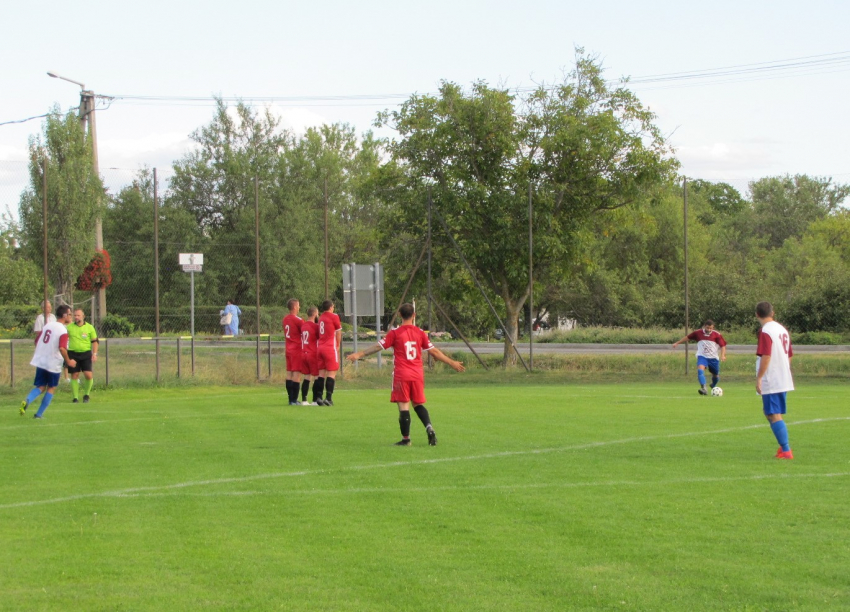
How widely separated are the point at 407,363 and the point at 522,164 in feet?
63.0

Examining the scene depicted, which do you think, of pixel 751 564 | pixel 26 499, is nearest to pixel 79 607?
pixel 26 499

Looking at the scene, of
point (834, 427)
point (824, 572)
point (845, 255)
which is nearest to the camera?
point (824, 572)

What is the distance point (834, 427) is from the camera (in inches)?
526

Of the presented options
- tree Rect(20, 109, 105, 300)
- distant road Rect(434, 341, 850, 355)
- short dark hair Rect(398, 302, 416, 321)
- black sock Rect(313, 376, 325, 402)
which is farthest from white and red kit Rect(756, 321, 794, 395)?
distant road Rect(434, 341, 850, 355)

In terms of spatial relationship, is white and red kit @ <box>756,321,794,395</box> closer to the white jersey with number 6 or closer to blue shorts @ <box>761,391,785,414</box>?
blue shorts @ <box>761,391,785,414</box>

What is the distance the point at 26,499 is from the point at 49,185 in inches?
788

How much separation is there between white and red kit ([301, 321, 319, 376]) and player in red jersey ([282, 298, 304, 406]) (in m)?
0.11

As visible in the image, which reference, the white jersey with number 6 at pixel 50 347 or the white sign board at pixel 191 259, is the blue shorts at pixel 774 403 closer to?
the white jersey with number 6 at pixel 50 347

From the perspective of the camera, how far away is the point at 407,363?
39.2 ft

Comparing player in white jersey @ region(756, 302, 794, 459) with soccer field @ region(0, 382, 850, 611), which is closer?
soccer field @ region(0, 382, 850, 611)

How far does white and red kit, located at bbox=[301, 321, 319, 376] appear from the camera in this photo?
1762cm

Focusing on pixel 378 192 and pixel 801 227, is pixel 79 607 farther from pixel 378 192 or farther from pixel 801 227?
→ pixel 801 227

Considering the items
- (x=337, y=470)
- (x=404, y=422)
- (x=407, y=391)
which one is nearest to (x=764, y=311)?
(x=407, y=391)

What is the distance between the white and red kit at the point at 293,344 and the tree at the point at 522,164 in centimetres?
1186
